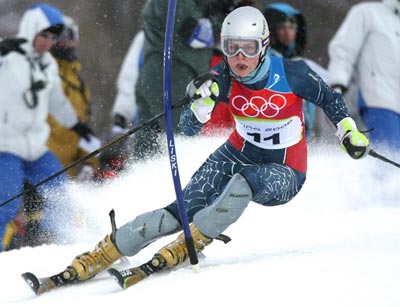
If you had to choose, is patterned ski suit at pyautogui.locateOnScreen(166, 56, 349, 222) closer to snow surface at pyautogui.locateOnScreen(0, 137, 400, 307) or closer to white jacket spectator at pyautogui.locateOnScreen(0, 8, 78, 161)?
snow surface at pyautogui.locateOnScreen(0, 137, 400, 307)

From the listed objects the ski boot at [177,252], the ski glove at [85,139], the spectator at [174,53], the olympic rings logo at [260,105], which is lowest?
the ski glove at [85,139]

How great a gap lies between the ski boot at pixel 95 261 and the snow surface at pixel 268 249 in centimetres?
7

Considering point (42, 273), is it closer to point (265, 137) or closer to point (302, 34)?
point (265, 137)

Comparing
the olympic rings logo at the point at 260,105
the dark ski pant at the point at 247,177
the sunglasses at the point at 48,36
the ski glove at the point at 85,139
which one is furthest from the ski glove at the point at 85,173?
the olympic rings logo at the point at 260,105

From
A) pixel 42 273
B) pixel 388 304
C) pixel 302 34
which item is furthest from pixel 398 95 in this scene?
pixel 388 304

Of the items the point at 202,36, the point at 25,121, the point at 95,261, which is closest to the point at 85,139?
the point at 25,121

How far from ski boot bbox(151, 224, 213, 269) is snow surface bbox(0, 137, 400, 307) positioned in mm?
66

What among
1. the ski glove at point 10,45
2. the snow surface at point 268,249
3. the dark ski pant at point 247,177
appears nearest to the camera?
the snow surface at point 268,249

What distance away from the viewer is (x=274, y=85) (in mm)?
6180

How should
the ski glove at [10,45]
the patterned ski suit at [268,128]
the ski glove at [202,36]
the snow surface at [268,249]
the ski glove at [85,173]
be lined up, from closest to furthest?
the snow surface at [268,249] < the patterned ski suit at [268,128] < the ski glove at [10,45] < the ski glove at [202,36] < the ski glove at [85,173]

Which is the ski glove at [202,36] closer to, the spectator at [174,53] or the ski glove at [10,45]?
the spectator at [174,53]

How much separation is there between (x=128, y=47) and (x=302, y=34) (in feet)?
5.64

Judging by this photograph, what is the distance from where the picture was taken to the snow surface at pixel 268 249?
205 inches

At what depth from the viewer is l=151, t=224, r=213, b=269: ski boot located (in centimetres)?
596
